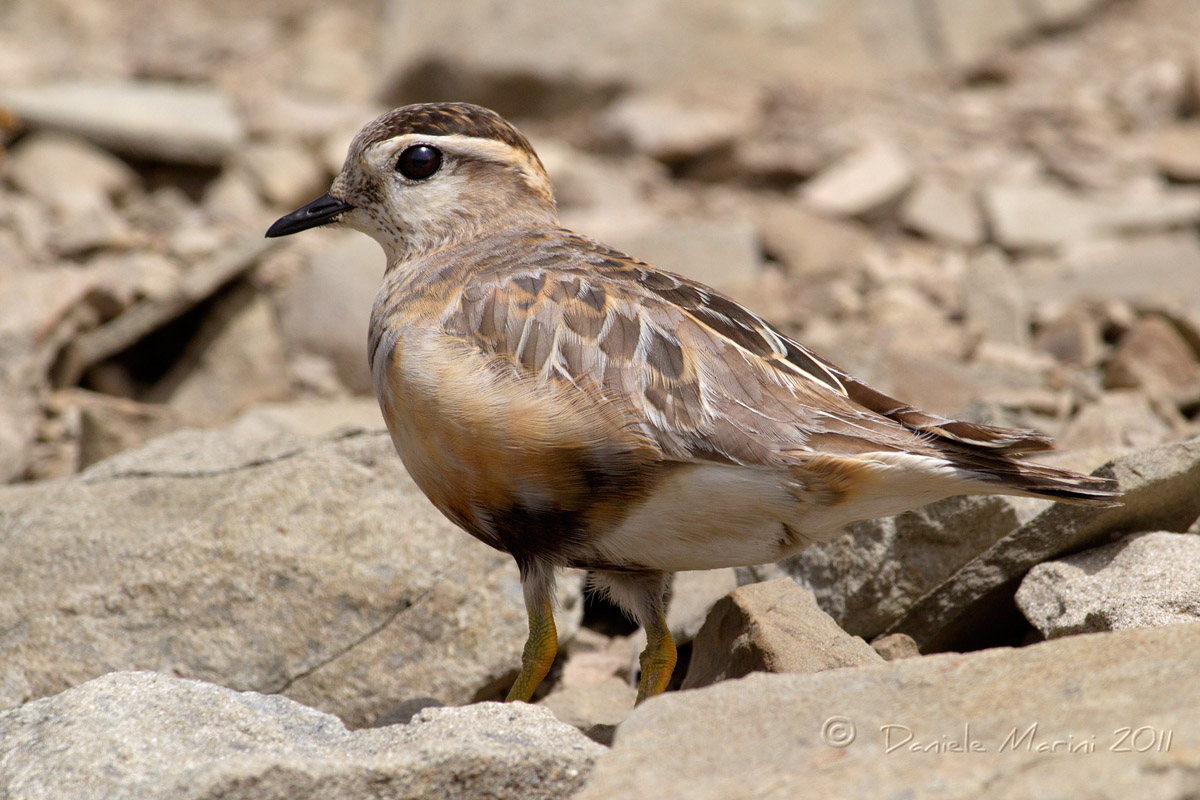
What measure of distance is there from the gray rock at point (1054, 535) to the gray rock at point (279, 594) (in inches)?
62.5

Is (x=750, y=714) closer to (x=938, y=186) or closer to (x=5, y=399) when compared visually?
(x=5, y=399)

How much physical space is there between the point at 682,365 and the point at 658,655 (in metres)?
1.23

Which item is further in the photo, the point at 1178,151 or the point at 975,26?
the point at 975,26

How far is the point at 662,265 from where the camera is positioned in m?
9.97

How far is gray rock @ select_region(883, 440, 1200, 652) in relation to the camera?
464cm

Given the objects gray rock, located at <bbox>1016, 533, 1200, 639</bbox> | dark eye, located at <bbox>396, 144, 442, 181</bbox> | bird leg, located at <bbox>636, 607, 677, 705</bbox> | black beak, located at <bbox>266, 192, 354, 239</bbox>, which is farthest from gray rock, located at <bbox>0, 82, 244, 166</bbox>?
gray rock, located at <bbox>1016, 533, 1200, 639</bbox>

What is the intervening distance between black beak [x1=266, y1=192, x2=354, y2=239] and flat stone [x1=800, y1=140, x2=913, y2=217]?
6760 millimetres

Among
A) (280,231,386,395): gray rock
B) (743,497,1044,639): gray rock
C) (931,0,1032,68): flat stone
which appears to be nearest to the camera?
(743,497,1044,639): gray rock

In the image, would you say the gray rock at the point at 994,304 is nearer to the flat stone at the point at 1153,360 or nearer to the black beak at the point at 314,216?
the flat stone at the point at 1153,360

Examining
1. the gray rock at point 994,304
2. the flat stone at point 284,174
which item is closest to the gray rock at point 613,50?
the flat stone at point 284,174

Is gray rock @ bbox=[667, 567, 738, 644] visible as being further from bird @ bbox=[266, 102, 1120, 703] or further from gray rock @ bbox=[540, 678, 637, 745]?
bird @ bbox=[266, 102, 1120, 703]

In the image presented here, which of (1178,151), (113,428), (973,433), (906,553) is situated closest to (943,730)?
(973,433)

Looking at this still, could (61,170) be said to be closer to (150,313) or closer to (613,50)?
(150,313)

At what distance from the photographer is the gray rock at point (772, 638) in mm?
4185
